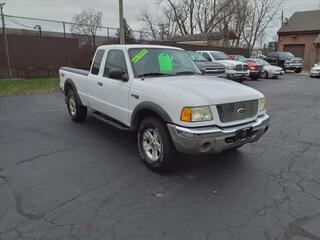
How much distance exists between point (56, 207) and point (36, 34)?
14.9m

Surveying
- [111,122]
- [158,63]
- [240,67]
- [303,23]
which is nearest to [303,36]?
[303,23]

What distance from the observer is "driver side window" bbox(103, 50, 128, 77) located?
4991 millimetres

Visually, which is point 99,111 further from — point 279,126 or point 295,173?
point 279,126

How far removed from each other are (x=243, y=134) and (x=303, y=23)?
4100 centimetres

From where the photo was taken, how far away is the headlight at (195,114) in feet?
12.0

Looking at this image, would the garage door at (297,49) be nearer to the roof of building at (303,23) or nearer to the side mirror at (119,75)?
Answer: the roof of building at (303,23)

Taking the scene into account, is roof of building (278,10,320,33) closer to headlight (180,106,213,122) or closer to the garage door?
the garage door

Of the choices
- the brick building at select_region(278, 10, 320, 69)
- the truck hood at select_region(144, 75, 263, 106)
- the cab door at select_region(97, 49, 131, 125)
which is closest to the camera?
the truck hood at select_region(144, 75, 263, 106)

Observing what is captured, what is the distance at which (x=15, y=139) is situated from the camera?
582 centimetres

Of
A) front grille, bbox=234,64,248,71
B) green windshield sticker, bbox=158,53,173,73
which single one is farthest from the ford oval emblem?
front grille, bbox=234,64,248,71

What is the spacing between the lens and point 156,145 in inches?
167

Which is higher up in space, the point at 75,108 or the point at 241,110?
the point at 241,110

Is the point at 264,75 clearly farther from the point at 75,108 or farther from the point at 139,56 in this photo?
the point at 139,56

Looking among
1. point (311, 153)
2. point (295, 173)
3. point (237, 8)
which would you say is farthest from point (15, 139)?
point (237, 8)
